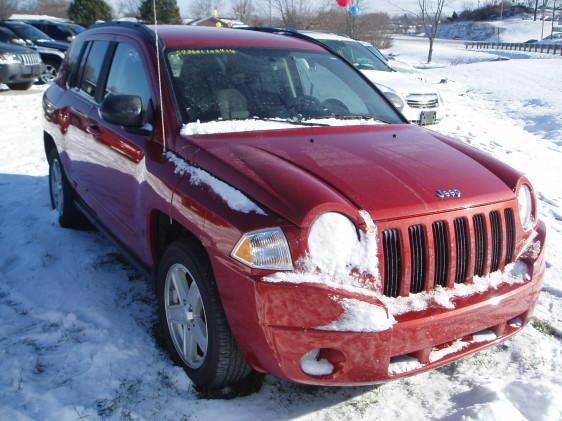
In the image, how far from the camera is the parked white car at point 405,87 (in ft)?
30.2

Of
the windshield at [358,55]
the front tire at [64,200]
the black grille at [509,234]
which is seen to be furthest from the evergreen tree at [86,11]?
the black grille at [509,234]

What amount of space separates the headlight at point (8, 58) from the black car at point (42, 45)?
2088 mm

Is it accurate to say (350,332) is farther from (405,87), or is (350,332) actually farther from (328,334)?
(405,87)

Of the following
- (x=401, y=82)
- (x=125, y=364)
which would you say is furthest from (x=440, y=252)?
(x=401, y=82)

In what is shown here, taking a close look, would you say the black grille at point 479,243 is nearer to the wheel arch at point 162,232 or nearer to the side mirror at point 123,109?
the wheel arch at point 162,232

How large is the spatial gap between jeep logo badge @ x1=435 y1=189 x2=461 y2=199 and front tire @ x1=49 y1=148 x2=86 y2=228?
3409mm

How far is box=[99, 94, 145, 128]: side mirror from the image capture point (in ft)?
10.0

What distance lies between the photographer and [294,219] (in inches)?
88.8

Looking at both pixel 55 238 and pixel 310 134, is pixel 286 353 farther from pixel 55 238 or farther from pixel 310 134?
pixel 55 238

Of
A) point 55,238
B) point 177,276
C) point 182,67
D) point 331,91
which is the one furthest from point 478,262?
point 55,238

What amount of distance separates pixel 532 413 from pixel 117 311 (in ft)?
8.01

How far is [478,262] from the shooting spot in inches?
104

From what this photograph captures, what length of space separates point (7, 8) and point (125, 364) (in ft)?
180

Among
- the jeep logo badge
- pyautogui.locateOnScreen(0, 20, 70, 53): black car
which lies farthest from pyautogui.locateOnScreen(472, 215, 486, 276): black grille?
pyautogui.locateOnScreen(0, 20, 70, 53): black car
